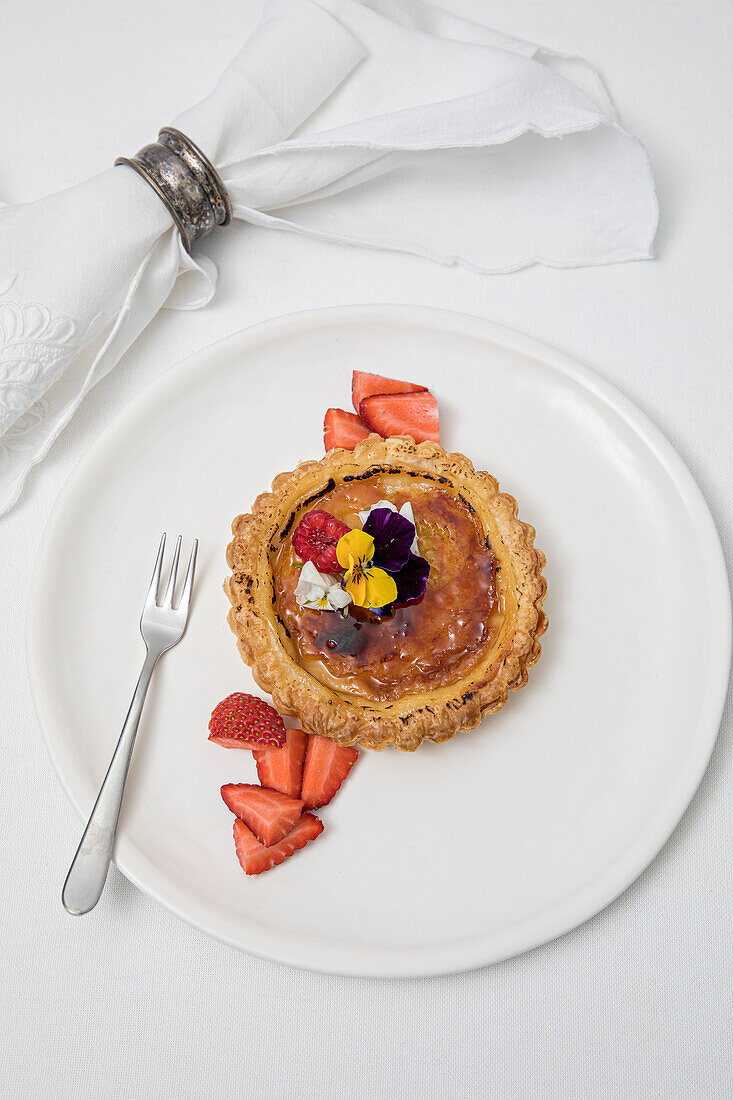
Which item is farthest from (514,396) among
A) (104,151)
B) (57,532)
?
(104,151)

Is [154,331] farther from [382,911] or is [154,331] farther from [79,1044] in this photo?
[79,1044]

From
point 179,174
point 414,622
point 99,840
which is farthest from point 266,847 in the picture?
point 179,174

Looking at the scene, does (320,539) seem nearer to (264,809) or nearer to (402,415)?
(402,415)

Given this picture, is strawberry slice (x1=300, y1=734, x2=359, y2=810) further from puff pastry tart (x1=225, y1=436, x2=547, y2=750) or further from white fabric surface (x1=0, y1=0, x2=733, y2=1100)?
white fabric surface (x1=0, y1=0, x2=733, y2=1100)

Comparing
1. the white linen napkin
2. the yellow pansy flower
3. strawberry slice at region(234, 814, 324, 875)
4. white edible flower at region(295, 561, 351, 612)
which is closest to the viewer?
the yellow pansy flower

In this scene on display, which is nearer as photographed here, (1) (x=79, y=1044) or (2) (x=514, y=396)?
(1) (x=79, y=1044)

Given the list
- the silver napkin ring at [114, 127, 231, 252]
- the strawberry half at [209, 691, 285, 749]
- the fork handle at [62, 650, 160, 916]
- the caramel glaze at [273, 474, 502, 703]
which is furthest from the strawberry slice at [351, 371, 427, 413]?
the fork handle at [62, 650, 160, 916]
